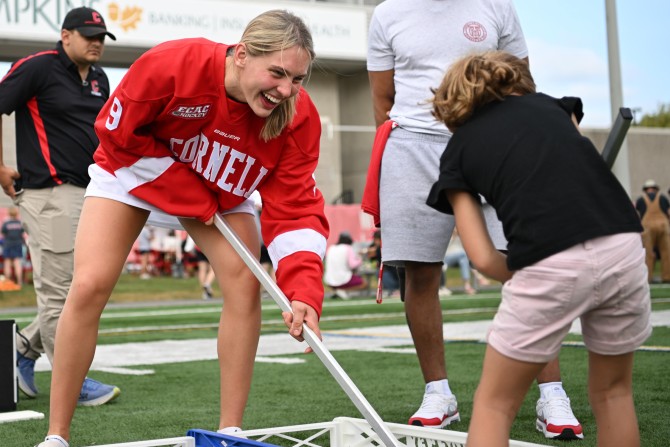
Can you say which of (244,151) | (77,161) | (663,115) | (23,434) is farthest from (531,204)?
(663,115)

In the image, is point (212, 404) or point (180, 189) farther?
point (212, 404)

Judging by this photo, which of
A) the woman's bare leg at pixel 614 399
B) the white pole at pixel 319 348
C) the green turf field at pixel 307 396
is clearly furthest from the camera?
the green turf field at pixel 307 396

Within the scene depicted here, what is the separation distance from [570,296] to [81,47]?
3.28 metres

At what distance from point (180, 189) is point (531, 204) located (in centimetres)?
142

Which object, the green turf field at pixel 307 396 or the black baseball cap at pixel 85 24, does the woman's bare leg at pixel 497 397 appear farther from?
the black baseball cap at pixel 85 24

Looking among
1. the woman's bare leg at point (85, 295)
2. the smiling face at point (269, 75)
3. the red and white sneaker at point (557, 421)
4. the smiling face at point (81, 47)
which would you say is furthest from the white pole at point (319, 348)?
the smiling face at point (81, 47)

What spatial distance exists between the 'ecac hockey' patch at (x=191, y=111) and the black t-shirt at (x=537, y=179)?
988 millimetres

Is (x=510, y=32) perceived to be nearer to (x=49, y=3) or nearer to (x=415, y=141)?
(x=415, y=141)

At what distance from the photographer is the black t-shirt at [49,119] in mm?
5113

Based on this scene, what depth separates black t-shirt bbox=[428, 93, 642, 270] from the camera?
2.76m

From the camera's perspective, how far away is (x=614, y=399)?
2.94 metres

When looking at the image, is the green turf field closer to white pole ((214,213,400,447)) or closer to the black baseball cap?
white pole ((214,213,400,447))

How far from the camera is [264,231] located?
148 inches

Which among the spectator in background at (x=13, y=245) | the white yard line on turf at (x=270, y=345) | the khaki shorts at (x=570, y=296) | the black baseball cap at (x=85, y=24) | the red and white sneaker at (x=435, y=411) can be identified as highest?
the black baseball cap at (x=85, y=24)
